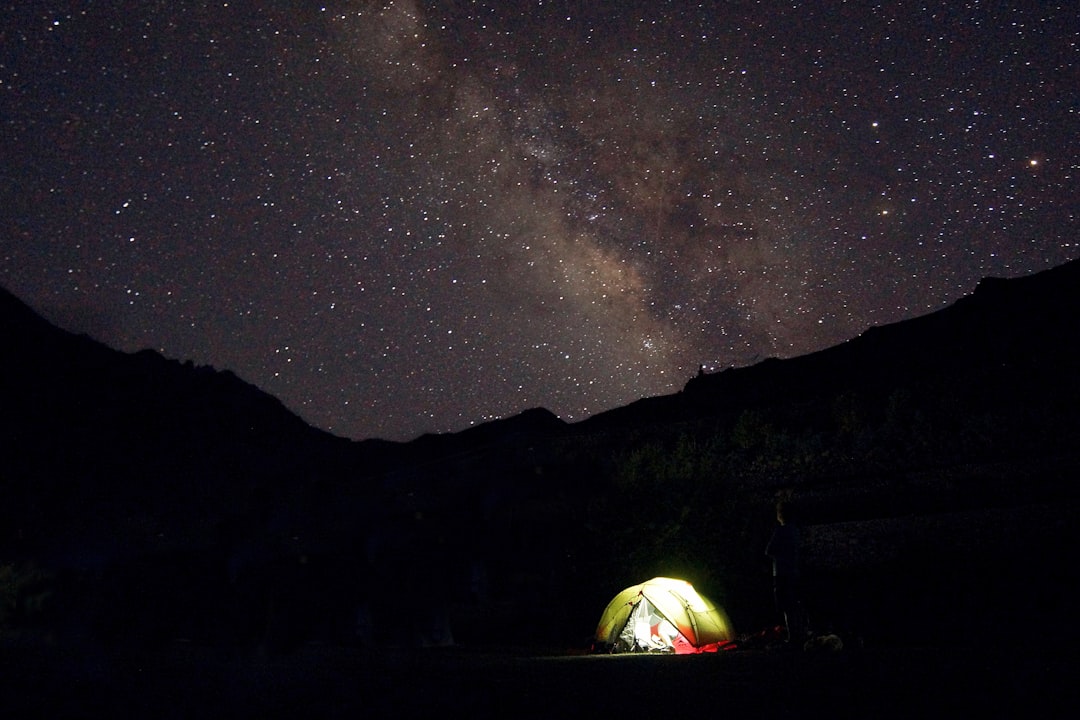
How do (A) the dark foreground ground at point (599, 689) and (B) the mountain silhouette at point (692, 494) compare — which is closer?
(A) the dark foreground ground at point (599, 689)

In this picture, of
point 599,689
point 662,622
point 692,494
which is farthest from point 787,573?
point 599,689

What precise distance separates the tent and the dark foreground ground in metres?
2.98

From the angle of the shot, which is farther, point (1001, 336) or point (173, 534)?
point (173, 534)

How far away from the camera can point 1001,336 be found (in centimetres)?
1403

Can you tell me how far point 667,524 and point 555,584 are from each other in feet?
6.61

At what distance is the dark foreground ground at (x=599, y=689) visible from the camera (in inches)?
132

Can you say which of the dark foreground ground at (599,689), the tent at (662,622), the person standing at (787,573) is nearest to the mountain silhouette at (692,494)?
the tent at (662,622)

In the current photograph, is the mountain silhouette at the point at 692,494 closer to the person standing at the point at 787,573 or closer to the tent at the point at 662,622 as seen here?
the tent at the point at 662,622

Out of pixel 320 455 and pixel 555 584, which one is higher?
pixel 320 455

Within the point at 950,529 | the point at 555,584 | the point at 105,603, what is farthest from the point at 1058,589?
the point at 105,603

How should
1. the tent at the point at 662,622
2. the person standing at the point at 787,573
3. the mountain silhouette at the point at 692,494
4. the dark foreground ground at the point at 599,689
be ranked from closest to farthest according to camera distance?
the dark foreground ground at the point at 599,689 < the person standing at the point at 787,573 < the tent at the point at 662,622 < the mountain silhouette at the point at 692,494

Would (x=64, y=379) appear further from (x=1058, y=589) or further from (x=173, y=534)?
(x=1058, y=589)

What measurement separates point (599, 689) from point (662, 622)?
17.9 feet

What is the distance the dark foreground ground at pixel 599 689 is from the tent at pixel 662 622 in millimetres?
2977
